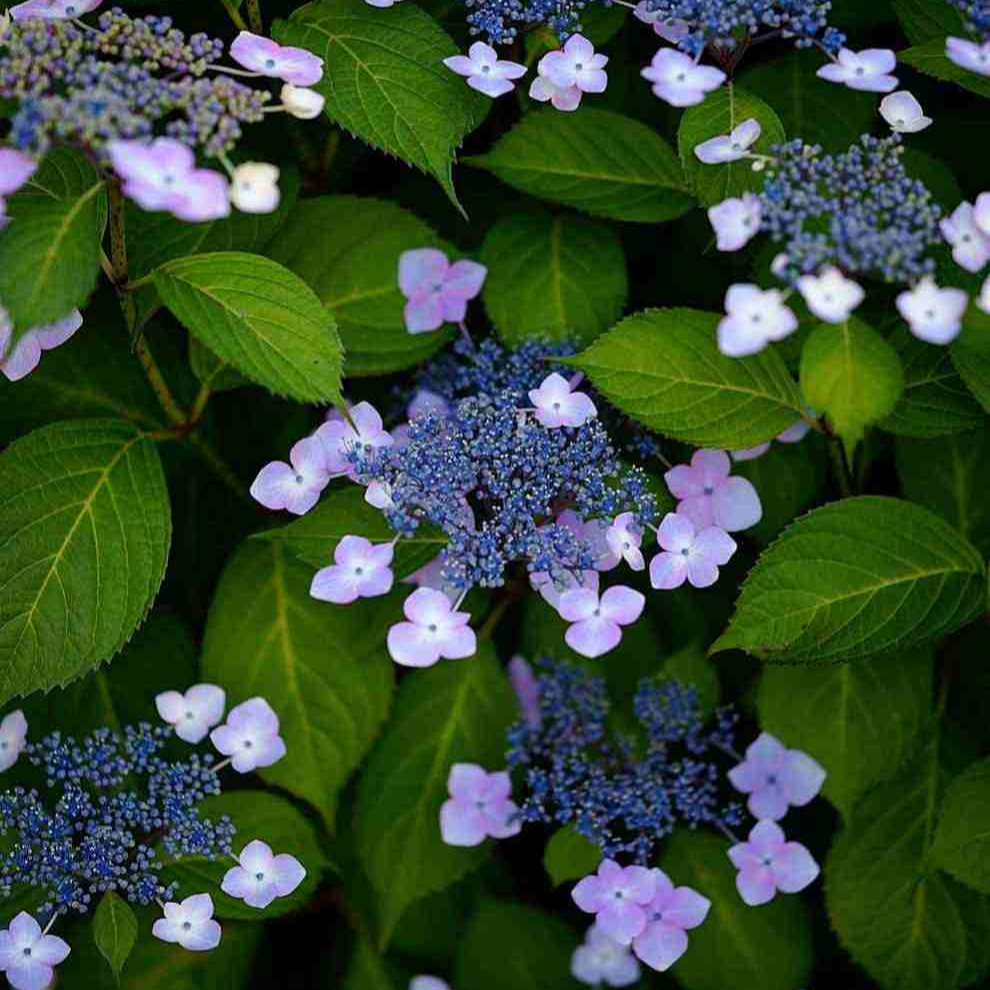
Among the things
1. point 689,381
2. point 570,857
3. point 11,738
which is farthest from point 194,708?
point 689,381

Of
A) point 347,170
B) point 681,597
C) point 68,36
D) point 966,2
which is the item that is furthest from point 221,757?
point 966,2

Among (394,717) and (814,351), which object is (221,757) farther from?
(814,351)

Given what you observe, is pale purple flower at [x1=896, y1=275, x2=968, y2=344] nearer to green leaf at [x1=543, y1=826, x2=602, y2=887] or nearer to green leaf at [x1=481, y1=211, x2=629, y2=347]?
green leaf at [x1=481, y1=211, x2=629, y2=347]

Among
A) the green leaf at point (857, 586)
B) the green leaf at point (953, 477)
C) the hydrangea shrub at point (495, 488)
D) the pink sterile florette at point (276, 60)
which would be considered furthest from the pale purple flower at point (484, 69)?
the green leaf at point (953, 477)

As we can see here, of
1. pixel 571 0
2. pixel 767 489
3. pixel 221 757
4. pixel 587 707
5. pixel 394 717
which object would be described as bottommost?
pixel 221 757

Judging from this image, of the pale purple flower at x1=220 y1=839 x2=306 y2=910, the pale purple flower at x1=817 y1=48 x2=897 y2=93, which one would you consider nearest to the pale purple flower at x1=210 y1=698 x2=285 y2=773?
the pale purple flower at x1=220 y1=839 x2=306 y2=910
